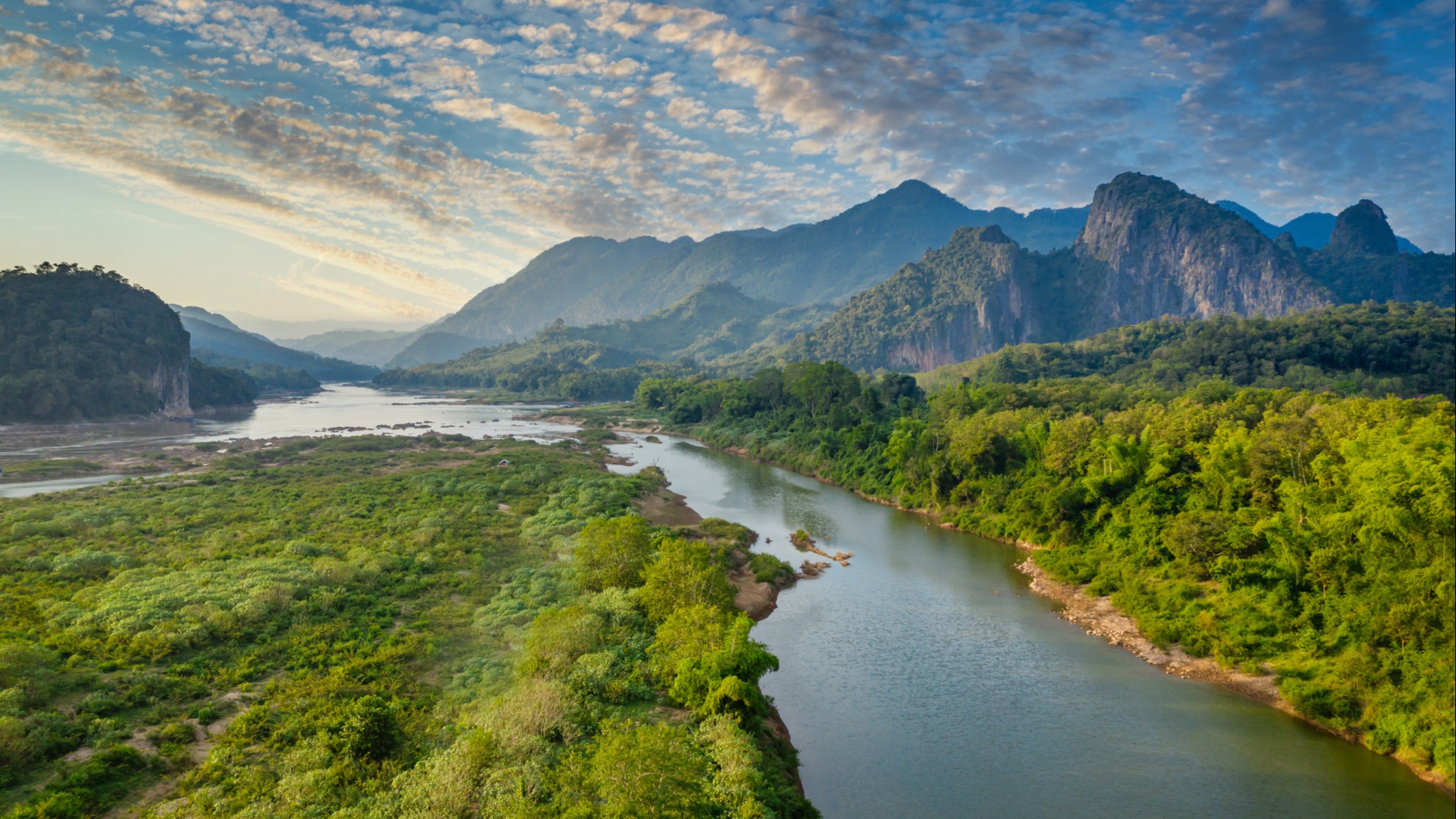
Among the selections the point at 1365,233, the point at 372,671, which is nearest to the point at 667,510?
the point at 372,671

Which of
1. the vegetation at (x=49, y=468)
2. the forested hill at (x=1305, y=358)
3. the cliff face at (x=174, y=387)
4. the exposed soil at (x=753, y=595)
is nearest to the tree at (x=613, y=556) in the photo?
the exposed soil at (x=753, y=595)

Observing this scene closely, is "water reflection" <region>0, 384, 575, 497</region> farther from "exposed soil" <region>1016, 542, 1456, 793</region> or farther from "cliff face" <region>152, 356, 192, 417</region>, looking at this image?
"exposed soil" <region>1016, 542, 1456, 793</region>

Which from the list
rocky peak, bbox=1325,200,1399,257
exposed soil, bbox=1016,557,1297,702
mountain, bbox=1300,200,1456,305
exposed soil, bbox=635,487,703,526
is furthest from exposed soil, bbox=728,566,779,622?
rocky peak, bbox=1325,200,1399,257

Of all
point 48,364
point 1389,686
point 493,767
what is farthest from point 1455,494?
point 48,364

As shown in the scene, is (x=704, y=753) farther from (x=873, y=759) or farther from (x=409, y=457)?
(x=409, y=457)

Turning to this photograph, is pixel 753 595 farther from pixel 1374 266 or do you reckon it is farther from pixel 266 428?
pixel 1374 266

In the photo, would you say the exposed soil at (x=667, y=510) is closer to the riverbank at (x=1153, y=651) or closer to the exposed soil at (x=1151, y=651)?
the riverbank at (x=1153, y=651)

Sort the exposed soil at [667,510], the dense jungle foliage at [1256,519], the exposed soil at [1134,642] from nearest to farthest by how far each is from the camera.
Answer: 1. the dense jungle foliage at [1256,519]
2. the exposed soil at [1134,642]
3. the exposed soil at [667,510]
